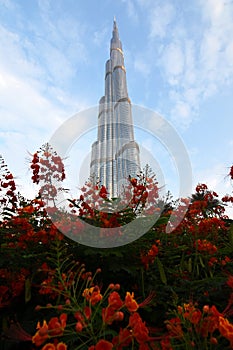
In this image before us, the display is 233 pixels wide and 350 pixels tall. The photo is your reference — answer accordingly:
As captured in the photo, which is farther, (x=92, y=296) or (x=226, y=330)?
(x=92, y=296)

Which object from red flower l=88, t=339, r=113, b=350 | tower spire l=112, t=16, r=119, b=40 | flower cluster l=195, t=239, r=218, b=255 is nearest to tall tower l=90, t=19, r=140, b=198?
flower cluster l=195, t=239, r=218, b=255

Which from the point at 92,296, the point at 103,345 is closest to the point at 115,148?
the point at 92,296

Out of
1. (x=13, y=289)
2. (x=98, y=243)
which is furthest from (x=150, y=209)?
(x=13, y=289)

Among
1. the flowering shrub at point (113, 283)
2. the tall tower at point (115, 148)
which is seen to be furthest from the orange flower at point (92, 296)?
the tall tower at point (115, 148)

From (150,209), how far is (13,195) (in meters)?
1.44

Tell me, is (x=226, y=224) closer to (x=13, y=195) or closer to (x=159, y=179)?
(x=159, y=179)

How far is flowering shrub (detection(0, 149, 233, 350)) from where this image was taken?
0.88 metres

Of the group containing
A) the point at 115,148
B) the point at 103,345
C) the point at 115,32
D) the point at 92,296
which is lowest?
the point at 103,345

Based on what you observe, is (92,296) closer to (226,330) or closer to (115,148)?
(226,330)

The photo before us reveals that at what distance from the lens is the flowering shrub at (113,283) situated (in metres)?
0.88

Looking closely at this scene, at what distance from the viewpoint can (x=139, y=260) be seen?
67.2 inches

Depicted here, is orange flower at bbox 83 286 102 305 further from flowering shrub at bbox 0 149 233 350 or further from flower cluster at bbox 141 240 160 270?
flower cluster at bbox 141 240 160 270

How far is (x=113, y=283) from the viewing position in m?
1.58

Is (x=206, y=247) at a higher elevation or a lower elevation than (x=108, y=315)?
higher
